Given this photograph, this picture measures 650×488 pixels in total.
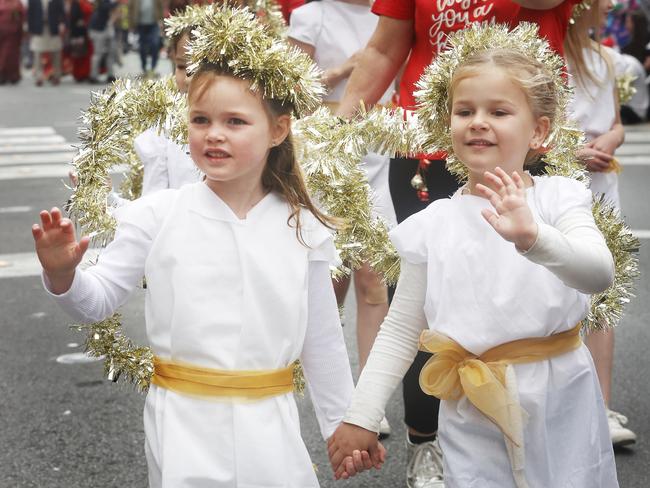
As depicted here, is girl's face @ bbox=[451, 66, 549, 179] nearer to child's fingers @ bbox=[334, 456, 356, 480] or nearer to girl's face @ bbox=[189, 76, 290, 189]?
girl's face @ bbox=[189, 76, 290, 189]

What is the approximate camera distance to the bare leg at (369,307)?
4945mm

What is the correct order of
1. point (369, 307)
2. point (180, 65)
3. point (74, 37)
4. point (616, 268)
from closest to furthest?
point (616, 268), point (180, 65), point (369, 307), point (74, 37)

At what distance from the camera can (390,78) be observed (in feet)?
13.3

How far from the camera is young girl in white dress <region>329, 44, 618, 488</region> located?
111 inches

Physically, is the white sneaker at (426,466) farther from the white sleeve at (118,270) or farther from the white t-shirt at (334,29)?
the white t-shirt at (334,29)

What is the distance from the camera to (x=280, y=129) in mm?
3125

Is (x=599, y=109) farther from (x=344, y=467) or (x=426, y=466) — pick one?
(x=344, y=467)

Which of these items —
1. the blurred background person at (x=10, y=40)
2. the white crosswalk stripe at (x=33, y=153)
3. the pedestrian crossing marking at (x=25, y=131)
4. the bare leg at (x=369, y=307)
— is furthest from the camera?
the blurred background person at (x=10, y=40)

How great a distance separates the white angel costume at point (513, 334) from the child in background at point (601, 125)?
5.79 ft

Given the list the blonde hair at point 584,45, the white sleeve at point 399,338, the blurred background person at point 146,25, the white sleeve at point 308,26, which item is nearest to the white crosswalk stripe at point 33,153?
the white sleeve at point 308,26

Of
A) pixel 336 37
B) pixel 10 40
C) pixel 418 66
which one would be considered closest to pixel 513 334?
pixel 418 66

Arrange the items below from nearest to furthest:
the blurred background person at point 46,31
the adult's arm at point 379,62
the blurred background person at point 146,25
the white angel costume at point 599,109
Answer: the adult's arm at point 379,62 < the white angel costume at point 599,109 < the blurred background person at point 146,25 < the blurred background person at point 46,31

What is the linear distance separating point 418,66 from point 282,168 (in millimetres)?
952

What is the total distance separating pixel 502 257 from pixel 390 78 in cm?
134
